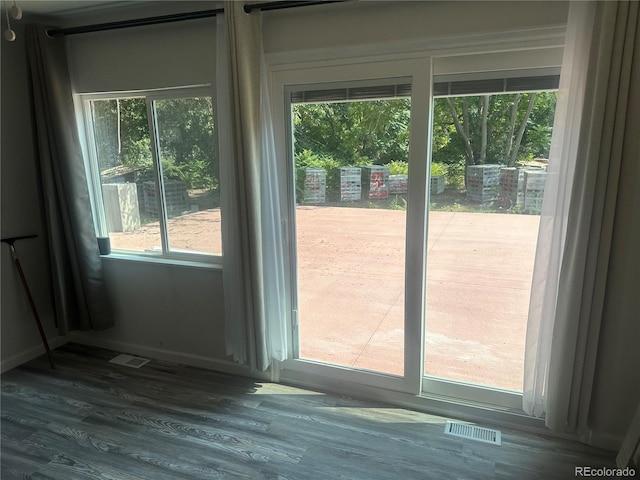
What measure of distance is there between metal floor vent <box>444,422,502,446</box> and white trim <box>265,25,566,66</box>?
6.65 ft

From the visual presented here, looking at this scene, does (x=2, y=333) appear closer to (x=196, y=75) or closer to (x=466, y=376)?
(x=196, y=75)

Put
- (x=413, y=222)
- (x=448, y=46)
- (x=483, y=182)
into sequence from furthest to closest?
(x=413, y=222) → (x=483, y=182) → (x=448, y=46)

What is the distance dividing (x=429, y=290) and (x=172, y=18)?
7.48ft

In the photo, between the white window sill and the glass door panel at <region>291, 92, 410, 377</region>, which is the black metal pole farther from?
the glass door panel at <region>291, 92, 410, 377</region>

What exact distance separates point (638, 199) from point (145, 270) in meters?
3.03

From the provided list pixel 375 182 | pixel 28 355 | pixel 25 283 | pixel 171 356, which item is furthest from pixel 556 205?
pixel 28 355

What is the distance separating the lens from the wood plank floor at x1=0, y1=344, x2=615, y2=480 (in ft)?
6.66

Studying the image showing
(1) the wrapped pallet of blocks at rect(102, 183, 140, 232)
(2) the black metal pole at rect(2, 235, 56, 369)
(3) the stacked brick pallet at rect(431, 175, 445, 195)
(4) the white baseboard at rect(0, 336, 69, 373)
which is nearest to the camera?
(3) the stacked brick pallet at rect(431, 175, 445, 195)

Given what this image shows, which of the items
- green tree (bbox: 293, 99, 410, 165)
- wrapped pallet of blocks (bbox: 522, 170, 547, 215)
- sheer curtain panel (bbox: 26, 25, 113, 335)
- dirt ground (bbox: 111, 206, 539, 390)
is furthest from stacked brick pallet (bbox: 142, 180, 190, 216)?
wrapped pallet of blocks (bbox: 522, 170, 547, 215)

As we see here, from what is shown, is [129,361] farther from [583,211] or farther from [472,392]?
[583,211]

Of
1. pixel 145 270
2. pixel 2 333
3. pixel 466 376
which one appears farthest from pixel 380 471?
pixel 2 333

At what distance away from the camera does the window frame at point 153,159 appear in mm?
2768

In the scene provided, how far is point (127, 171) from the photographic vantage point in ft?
10.1

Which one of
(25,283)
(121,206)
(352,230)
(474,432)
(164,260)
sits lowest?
(474,432)
